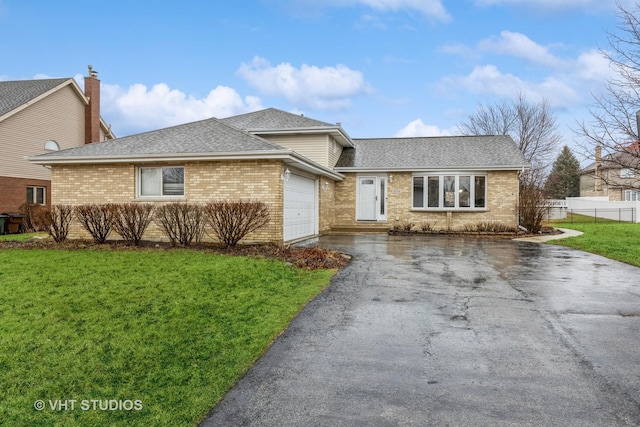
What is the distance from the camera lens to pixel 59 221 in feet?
43.4

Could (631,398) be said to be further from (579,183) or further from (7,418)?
(579,183)

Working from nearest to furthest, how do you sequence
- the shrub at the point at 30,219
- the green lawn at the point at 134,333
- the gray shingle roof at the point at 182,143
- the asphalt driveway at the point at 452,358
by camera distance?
the asphalt driveway at the point at 452,358, the green lawn at the point at 134,333, the gray shingle roof at the point at 182,143, the shrub at the point at 30,219

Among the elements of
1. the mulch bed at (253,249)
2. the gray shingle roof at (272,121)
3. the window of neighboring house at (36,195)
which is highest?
the gray shingle roof at (272,121)

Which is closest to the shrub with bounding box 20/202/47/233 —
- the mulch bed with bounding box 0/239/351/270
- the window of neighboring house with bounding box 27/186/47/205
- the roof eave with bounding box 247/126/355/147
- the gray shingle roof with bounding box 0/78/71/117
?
the window of neighboring house with bounding box 27/186/47/205

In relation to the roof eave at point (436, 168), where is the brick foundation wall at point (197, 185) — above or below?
below

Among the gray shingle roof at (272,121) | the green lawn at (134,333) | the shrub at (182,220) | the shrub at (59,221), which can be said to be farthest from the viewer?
the gray shingle roof at (272,121)

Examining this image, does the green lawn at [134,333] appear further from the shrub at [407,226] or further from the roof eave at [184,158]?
the shrub at [407,226]

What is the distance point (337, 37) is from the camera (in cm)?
1983

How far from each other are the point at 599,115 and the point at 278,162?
987 centimetres

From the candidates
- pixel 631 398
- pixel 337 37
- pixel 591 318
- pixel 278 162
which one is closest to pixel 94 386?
pixel 631 398

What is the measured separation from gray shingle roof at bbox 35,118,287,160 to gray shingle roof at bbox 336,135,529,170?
7.16 m

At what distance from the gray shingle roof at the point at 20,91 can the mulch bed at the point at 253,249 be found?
12084 millimetres

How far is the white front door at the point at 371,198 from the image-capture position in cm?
2067

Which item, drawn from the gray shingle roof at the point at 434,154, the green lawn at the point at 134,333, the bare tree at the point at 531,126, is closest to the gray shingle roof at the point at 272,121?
the gray shingle roof at the point at 434,154
